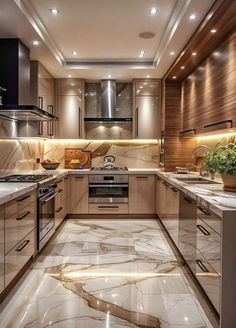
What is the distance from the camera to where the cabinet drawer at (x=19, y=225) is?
247cm

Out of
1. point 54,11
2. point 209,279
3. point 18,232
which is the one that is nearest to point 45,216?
point 18,232

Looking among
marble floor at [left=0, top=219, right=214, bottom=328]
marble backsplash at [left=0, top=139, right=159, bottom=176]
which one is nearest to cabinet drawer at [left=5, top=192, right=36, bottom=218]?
marble floor at [left=0, top=219, right=214, bottom=328]

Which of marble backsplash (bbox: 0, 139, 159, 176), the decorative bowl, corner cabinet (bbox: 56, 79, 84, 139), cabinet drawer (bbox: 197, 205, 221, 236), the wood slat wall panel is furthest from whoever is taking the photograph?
marble backsplash (bbox: 0, 139, 159, 176)

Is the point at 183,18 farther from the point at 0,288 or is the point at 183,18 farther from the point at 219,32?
the point at 0,288

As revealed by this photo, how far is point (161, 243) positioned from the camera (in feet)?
13.7

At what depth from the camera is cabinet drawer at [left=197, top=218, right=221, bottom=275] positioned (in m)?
2.05

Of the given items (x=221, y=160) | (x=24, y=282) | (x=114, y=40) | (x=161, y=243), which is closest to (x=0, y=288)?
(x=24, y=282)

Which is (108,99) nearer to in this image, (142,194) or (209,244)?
(142,194)

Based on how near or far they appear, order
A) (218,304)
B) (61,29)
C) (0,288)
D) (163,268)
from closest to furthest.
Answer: (218,304) < (0,288) < (163,268) < (61,29)

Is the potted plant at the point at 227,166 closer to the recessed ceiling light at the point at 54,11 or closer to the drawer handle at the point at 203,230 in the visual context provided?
the drawer handle at the point at 203,230

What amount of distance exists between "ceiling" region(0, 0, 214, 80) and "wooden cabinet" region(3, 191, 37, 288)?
1.78 metres

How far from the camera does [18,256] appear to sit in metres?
2.75

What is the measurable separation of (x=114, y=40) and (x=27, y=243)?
9.03 feet

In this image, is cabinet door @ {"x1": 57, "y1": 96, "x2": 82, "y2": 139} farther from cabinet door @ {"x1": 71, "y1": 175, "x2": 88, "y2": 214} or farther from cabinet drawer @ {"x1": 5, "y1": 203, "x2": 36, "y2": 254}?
cabinet drawer @ {"x1": 5, "y1": 203, "x2": 36, "y2": 254}
